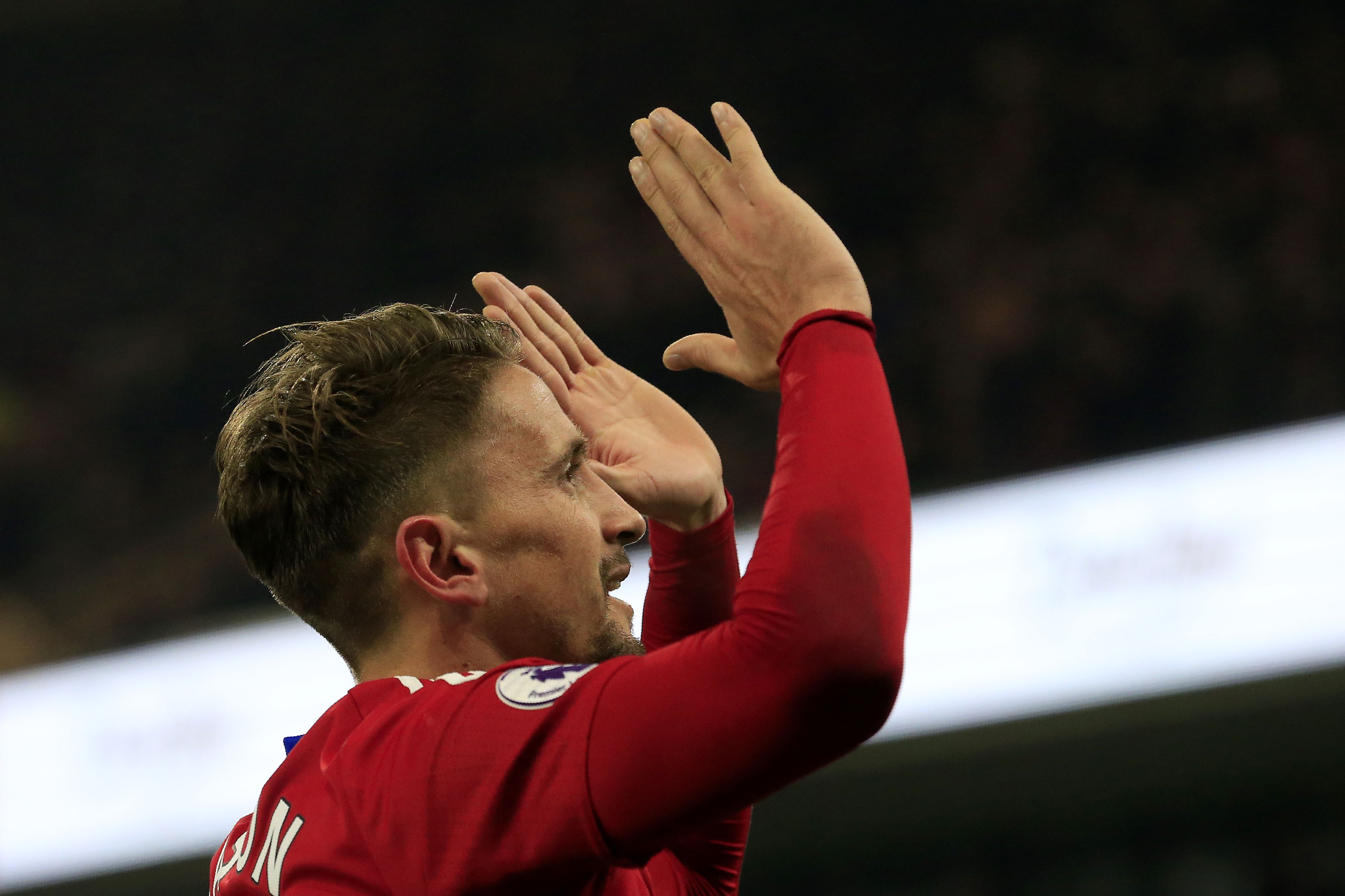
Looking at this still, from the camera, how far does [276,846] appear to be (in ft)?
4.32

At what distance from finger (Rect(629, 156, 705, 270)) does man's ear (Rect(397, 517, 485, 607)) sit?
38 cm

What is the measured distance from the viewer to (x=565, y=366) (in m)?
1.55

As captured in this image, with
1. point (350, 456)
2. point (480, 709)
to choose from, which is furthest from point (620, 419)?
point (480, 709)

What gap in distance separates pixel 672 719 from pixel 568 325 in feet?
2.34

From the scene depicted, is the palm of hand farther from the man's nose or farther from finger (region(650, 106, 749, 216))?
finger (region(650, 106, 749, 216))

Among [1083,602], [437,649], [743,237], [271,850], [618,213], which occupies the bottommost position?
[1083,602]

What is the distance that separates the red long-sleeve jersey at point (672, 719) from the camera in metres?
1.04

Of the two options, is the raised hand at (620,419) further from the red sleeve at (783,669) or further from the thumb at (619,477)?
the red sleeve at (783,669)

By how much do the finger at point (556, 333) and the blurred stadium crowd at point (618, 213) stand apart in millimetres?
3214

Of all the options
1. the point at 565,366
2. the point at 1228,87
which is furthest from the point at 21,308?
the point at 565,366

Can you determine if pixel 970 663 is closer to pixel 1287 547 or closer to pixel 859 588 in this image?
pixel 1287 547

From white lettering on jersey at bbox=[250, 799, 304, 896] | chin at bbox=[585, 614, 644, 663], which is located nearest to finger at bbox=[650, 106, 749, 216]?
chin at bbox=[585, 614, 644, 663]

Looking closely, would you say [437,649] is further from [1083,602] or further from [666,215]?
[1083,602]

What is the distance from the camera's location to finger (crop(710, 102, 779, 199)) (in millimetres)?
1250
